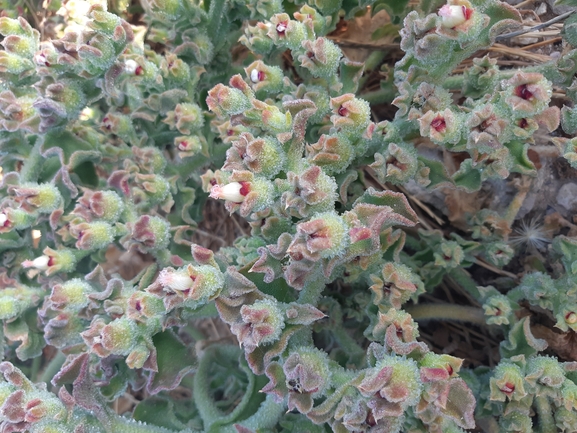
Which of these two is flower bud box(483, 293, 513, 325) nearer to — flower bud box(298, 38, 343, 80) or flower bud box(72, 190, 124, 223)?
flower bud box(298, 38, 343, 80)

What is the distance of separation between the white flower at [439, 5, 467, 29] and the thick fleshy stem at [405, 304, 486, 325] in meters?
1.31

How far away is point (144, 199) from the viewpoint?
94.4 inches

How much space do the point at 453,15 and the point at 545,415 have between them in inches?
59.3

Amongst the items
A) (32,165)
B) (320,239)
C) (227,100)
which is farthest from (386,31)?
(32,165)

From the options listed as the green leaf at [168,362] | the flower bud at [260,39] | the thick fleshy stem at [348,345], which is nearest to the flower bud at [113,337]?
the green leaf at [168,362]

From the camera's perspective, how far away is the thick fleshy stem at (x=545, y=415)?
6.64ft

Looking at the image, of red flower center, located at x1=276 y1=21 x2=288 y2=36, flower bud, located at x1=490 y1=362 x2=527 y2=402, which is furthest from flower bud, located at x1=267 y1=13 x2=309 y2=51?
flower bud, located at x1=490 y1=362 x2=527 y2=402

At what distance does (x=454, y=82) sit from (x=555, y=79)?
395 mm

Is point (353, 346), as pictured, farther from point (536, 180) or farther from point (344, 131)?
point (536, 180)

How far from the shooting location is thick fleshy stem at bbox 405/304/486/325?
8.18 ft

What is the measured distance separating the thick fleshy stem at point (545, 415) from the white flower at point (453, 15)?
4.53 ft

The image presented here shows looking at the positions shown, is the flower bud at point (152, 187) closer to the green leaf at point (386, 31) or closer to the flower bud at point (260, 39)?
the flower bud at point (260, 39)

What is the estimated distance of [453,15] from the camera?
1661 mm

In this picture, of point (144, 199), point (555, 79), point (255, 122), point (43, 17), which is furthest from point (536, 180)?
point (43, 17)
